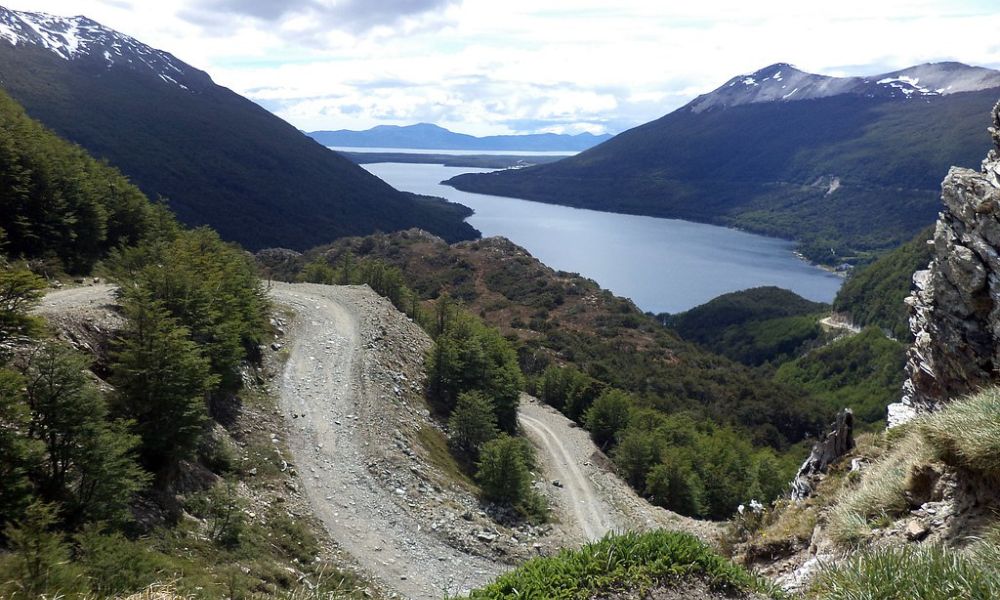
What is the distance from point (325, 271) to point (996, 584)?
45.7 m

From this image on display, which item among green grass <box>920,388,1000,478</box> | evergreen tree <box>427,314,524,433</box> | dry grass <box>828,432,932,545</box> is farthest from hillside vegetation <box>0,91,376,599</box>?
evergreen tree <box>427,314,524,433</box>

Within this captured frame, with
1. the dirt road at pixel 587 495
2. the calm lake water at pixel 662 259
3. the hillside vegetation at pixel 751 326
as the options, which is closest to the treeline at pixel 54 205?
the dirt road at pixel 587 495

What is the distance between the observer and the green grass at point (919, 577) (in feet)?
11.7

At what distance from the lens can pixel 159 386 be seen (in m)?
11.5

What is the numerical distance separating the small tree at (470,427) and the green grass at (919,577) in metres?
18.7

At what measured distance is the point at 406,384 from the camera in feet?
78.8

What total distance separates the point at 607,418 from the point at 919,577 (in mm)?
30678

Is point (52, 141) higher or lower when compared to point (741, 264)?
higher

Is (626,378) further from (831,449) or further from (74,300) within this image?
(74,300)

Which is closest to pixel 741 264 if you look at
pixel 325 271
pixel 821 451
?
pixel 325 271

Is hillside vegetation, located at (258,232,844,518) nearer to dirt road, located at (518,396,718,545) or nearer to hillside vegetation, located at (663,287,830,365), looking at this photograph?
dirt road, located at (518,396,718,545)

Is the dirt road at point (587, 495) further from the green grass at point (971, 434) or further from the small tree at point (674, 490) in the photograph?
the green grass at point (971, 434)

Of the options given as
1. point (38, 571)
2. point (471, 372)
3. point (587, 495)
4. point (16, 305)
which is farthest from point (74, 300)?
point (587, 495)

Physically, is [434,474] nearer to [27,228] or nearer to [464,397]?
[464,397]
